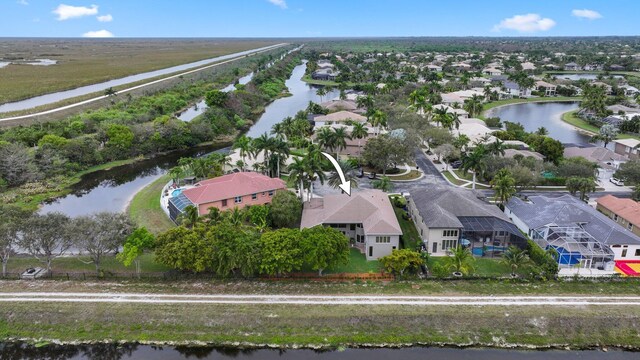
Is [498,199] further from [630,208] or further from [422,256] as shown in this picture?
[422,256]

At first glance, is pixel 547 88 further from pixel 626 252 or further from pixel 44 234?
pixel 44 234

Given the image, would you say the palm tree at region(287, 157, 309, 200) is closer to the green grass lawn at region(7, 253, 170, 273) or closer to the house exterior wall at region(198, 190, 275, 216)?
the house exterior wall at region(198, 190, 275, 216)

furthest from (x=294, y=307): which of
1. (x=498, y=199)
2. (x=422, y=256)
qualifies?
(x=498, y=199)

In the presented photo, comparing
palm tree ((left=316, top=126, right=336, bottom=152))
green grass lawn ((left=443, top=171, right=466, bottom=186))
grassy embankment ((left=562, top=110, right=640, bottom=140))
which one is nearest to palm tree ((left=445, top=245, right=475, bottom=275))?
green grass lawn ((left=443, top=171, right=466, bottom=186))

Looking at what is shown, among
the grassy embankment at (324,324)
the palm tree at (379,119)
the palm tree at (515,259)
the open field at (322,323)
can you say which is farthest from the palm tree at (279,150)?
the palm tree at (515,259)

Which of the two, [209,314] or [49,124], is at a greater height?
[49,124]

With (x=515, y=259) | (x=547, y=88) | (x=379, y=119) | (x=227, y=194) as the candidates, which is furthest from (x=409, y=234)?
(x=547, y=88)
